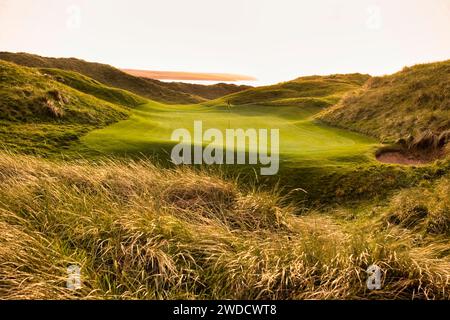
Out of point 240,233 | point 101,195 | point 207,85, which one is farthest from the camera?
point 207,85

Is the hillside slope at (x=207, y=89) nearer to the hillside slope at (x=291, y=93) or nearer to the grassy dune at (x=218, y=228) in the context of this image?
the hillside slope at (x=291, y=93)

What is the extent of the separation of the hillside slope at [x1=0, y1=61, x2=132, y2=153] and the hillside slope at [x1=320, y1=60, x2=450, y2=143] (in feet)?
43.1

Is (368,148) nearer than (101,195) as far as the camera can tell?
Result: No

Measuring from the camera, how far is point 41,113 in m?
20.5

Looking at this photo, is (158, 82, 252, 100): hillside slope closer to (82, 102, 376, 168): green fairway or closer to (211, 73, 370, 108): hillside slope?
(211, 73, 370, 108): hillside slope

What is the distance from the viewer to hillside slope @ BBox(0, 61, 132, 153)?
1628cm

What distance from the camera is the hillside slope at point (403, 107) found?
17572 millimetres

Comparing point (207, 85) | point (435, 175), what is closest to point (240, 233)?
point (435, 175)

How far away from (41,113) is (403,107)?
18.0 meters

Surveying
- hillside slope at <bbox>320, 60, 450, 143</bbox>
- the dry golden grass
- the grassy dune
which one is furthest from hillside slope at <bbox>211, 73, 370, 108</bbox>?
the dry golden grass

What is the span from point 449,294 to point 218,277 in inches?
112

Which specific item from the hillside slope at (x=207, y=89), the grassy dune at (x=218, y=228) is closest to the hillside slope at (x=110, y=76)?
the hillside slope at (x=207, y=89)

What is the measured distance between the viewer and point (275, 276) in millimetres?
5270
